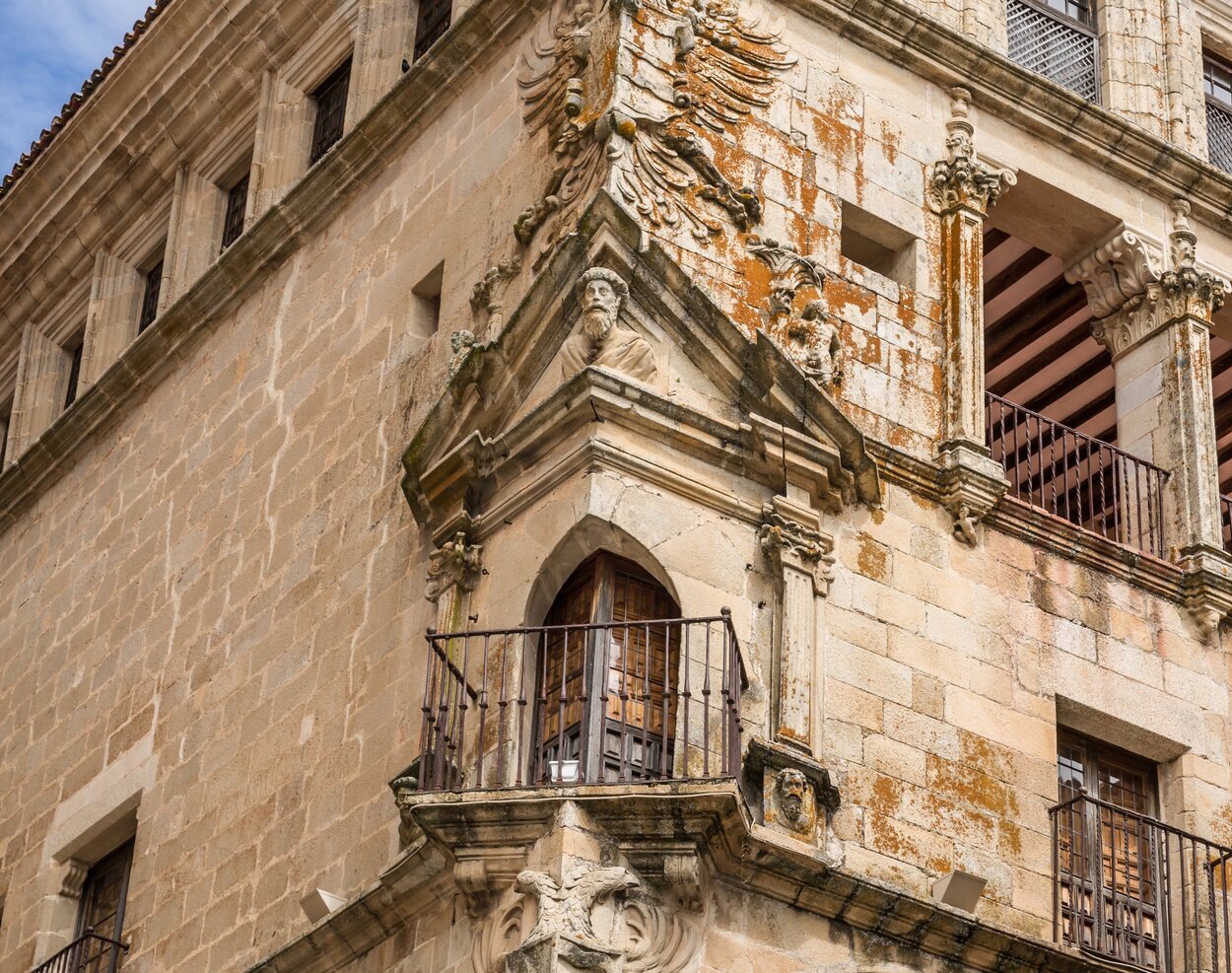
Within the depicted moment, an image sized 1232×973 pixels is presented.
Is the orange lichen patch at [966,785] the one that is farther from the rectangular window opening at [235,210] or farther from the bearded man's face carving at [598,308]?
the rectangular window opening at [235,210]

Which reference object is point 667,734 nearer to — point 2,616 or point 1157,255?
point 1157,255

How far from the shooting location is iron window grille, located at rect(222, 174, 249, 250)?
22.7 m

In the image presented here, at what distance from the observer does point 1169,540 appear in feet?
60.8

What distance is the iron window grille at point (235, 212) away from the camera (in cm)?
2266

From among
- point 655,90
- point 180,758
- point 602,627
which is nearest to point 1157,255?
point 655,90

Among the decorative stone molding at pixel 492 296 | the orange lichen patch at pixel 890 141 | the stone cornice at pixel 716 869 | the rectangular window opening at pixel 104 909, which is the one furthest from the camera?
the rectangular window opening at pixel 104 909

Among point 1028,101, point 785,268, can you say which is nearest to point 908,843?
point 785,268

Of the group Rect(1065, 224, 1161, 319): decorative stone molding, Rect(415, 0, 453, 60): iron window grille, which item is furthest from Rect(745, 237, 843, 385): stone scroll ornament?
Rect(415, 0, 453, 60): iron window grille

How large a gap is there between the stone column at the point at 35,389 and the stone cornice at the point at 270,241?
777mm

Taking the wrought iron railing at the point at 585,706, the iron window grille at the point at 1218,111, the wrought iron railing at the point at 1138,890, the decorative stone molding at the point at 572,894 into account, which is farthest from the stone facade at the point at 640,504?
the iron window grille at the point at 1218,111

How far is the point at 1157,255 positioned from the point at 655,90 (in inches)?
161

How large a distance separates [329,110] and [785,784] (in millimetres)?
8605

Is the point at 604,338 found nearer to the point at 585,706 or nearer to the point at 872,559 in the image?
the point at 872,559

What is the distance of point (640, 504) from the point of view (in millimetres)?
15992
